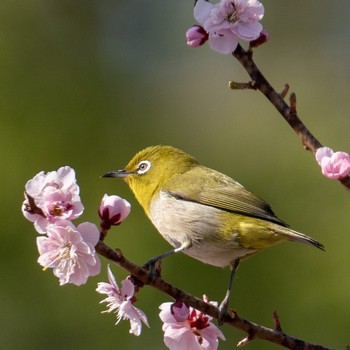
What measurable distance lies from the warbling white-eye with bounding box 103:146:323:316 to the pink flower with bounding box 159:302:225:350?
0.38 m

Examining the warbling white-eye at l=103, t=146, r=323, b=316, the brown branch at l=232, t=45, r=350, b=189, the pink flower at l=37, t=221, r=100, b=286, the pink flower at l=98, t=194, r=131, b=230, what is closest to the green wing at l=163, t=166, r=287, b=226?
the warbling white-eye at l=103, t=146, r=323, b=316

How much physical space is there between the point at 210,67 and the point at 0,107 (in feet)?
10.3

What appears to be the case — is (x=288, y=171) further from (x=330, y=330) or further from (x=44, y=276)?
(x=44, y=276)

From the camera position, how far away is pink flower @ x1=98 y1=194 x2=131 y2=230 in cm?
311

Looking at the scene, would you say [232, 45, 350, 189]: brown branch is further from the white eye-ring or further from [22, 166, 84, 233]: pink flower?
the white eye-ring

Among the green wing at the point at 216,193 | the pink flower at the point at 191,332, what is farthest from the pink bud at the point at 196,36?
the green wing at the point at 216,193

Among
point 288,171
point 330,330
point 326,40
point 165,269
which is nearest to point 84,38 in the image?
point 326,40

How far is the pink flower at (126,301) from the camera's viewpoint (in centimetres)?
304

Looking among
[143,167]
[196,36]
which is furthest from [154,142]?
[196,36]

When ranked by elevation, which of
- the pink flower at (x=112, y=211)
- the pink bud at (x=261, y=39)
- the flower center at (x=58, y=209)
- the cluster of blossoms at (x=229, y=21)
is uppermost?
the cluster of blossoms at (x=229, y=21)

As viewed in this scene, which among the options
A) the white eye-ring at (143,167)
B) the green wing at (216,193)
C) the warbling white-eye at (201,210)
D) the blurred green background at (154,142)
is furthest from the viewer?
the blurred green background at (154,142)

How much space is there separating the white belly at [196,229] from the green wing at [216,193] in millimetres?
49

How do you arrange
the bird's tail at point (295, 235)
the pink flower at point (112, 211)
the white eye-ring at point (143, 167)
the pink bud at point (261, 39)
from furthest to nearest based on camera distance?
the white eye-ring at point (143, 167) → the bird's tail at point (295, 235) → the pink bud at point (261, 39) → the pink flower at point (112, 211)

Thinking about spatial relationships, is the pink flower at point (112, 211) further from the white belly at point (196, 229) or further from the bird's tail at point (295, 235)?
the white belly at point (196, 229)
